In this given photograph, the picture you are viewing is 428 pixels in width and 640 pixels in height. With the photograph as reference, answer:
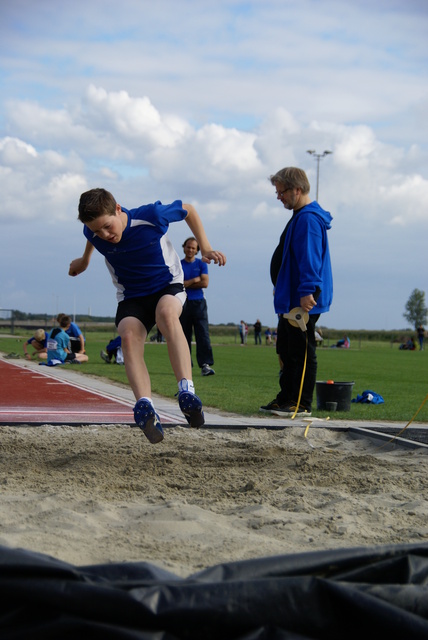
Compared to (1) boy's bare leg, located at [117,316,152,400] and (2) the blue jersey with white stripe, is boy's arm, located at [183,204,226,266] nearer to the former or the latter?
(2) the blue jersey with white stripe

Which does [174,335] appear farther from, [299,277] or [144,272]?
[299,277]

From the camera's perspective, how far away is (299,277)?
6.88 meters

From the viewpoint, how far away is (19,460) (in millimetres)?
4465

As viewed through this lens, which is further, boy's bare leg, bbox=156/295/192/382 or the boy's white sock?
boy's bare leg, bbox=156/295/192/382

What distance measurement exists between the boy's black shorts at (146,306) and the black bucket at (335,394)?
331 centimetres

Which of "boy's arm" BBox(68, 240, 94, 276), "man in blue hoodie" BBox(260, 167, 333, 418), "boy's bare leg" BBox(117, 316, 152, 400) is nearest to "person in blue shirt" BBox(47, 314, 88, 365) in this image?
"man in blue hoodie" BBox(260, 167, 333, 418)

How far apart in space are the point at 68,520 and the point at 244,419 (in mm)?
3781

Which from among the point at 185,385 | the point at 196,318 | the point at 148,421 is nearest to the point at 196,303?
the point at 196,318

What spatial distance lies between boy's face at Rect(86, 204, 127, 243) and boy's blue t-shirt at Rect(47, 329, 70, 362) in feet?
38.9

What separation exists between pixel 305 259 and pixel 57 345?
34.1 ft

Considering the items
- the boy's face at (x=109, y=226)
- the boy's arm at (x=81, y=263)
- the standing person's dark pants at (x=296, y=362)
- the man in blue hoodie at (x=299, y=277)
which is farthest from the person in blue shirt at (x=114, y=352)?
the boy's face at (x=109, y=226)

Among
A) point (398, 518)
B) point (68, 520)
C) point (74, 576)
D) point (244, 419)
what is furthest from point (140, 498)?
point (244, 419)

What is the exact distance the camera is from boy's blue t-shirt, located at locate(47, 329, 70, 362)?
52.9 feet

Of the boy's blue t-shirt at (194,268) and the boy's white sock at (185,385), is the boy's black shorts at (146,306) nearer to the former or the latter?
the boy's white sock at (185,385)
